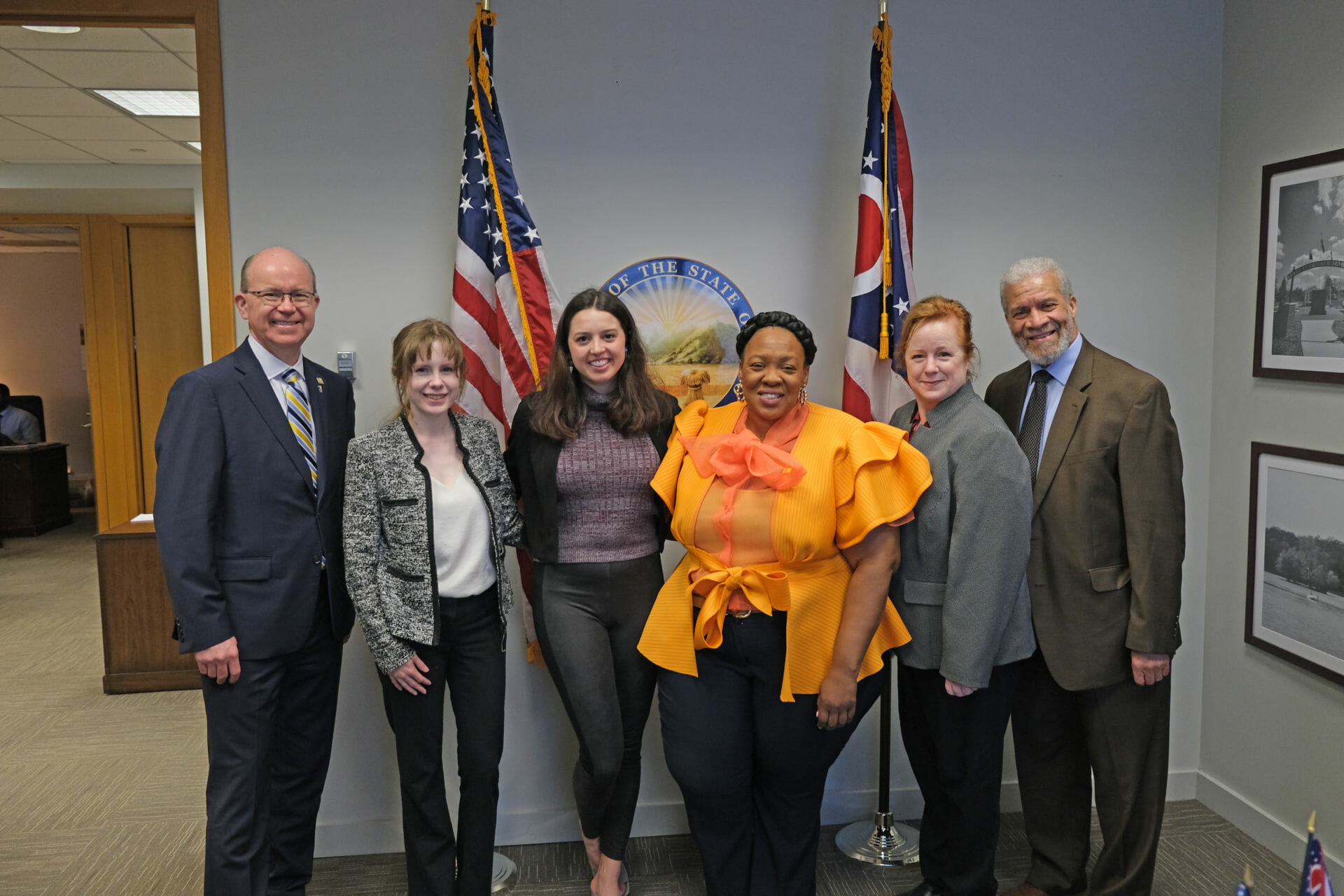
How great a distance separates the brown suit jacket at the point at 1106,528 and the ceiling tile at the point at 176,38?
13.5 ft

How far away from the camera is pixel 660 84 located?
2.85 m

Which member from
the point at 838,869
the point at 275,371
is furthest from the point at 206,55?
the point at 838,869

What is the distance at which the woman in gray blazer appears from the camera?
210cm

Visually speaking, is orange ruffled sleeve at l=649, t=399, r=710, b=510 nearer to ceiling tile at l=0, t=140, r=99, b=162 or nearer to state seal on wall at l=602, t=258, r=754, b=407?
state seal on wall at l=602, t=258, r=754, b=407

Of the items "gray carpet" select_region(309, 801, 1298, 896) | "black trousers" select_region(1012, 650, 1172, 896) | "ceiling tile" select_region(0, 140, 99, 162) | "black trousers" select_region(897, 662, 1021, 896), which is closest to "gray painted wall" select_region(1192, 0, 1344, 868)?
"gray carpet" select_region(309, 801, 1298, 896)

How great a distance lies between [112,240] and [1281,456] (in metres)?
8.45

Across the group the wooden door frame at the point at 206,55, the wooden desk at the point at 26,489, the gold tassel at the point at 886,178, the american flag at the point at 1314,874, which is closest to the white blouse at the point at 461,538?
the wooden door frame at the point at 206,55

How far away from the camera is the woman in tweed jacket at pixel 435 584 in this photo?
2.13m

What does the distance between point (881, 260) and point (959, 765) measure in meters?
1.46

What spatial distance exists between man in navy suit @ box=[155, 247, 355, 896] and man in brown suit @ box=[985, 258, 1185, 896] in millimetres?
1798

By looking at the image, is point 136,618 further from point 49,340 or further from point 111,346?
point 49,340

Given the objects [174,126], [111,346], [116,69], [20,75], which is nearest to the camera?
[116,69]

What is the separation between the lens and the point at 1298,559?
2693mm

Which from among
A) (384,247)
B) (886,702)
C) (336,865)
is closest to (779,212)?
(384,247)
